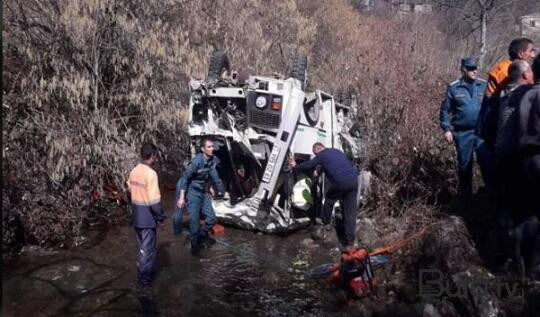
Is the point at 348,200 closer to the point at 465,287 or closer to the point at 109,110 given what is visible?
the point at 465,287

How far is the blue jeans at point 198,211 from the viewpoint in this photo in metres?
7.17

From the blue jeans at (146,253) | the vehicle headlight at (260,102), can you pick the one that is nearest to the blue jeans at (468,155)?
the vehicle headlight at (260,102)

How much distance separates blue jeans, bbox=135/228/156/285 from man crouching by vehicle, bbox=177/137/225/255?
3.14 feet

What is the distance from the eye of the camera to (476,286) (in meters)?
4.76

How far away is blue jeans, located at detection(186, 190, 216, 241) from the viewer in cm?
717

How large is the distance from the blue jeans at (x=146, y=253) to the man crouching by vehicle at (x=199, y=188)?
96 cm

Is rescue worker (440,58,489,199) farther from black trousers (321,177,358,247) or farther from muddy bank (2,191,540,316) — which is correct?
black trousers (321,177,358,247)

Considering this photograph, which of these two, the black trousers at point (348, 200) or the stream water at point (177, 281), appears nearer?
the stream water at point (177, 281)

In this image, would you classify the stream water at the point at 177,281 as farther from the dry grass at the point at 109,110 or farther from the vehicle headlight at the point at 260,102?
the vehicle headlight at the point at 260,102

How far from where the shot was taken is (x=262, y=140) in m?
8.13

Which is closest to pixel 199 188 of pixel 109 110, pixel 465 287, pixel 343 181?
pixel 343 181

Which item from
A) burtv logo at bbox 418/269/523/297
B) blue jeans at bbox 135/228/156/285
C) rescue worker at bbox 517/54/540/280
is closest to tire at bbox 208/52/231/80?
blue jeans at bbox 135/228/156/285

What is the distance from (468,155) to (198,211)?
368 cm

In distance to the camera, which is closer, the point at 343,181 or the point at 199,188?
the point at 199,188
